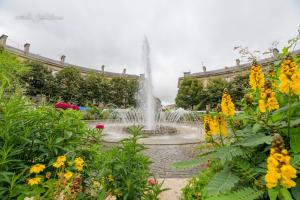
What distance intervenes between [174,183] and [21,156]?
7.95ft

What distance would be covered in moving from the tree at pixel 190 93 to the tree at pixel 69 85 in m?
22.4

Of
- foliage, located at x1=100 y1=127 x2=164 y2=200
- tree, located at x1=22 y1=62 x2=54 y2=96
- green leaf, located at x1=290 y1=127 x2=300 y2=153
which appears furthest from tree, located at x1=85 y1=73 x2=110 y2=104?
green leaf, located at x1=290 y1=127 x2=300 y2=153

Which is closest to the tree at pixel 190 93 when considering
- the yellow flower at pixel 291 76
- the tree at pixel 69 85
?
the tree at pixel 69 85

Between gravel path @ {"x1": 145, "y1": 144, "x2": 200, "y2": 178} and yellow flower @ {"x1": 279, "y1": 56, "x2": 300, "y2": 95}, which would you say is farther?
gravel path @ {"x1": 145, "y1": 144, "x2": 200, "y2": 178}

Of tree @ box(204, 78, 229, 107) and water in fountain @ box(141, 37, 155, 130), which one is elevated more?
tree @ box(204, 78, 229, 107)

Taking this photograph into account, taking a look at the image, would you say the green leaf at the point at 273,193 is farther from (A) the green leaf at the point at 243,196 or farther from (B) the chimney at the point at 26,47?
(B) the chimney at the point at 26,47

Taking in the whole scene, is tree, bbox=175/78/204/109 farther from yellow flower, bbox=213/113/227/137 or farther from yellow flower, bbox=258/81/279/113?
yellow flower, bbox=258/81/279/113

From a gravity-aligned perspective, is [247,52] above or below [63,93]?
below

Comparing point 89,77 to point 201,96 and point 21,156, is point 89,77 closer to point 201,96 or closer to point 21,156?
point 201,96

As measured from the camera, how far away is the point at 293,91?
4.01 ft

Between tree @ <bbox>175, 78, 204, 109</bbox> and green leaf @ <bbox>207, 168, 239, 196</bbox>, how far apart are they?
153 feet

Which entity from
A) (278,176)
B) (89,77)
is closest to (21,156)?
(278,176)

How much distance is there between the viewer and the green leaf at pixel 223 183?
115cm

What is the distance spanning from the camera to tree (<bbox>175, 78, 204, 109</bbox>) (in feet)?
160
